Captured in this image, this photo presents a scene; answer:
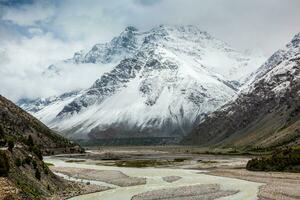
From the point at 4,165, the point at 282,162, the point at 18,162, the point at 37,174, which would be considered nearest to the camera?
the point at 4,165

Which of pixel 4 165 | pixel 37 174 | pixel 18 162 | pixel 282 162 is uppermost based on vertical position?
pixel 282 162

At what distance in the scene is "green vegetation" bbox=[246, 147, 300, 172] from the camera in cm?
12506

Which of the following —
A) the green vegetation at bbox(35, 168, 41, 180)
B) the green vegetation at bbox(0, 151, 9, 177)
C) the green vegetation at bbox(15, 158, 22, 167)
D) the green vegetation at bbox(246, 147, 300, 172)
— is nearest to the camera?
the green vegetation at bbox(0, 151, 9, 177)

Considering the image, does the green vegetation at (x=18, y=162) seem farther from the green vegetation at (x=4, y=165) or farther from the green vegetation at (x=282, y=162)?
the green vegetation at (x=282, y=162)

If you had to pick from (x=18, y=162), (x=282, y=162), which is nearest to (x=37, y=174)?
(x=18, y=162)

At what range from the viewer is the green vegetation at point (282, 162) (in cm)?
12506

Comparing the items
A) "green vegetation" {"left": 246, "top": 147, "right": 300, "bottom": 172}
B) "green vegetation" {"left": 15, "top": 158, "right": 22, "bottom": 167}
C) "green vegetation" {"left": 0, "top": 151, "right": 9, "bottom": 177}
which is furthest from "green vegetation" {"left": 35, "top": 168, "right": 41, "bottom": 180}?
"green vegetation" {"left": 246, "top": 147, "right": 300, "bottom": 172}

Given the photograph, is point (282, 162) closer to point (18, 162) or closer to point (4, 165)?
point (18, 162)

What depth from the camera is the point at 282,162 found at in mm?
128625

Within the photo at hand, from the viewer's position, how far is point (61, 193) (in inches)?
3565

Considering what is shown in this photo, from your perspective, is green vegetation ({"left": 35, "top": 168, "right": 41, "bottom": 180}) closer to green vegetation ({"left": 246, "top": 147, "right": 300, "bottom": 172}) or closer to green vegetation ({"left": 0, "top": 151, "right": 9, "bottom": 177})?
green vegetation ({"left": 0, "top": 151, "right": 9, "bottom": 177})

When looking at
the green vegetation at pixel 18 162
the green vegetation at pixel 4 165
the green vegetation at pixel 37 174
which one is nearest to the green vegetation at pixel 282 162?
the green vegetation at pixel 37 174

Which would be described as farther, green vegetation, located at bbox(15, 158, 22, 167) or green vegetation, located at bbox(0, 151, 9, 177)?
green vegetation, located at bbox(15, 158, 22, 167)

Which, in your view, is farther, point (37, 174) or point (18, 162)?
point (37, 174)
